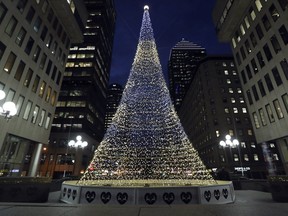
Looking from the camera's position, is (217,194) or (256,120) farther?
(256,120)

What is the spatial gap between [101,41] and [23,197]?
74.1 metres

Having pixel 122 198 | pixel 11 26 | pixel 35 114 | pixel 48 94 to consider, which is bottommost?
pixel 122 198

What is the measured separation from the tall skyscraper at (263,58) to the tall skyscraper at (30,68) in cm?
2920

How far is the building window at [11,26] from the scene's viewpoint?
19.9m

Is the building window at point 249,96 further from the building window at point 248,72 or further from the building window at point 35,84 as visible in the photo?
the building window at point 35,84

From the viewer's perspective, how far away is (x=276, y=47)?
2312 cm

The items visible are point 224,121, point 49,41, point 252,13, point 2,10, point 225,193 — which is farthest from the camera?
point 224,121

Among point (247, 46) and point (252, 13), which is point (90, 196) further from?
point (252, 13)

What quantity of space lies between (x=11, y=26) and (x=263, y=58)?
3236 centimetres

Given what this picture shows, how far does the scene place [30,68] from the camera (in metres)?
24.3

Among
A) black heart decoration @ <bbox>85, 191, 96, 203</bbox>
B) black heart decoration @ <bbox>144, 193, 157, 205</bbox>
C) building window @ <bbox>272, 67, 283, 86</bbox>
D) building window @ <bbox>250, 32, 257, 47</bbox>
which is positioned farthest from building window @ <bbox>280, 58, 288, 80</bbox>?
black heart decoration @ <bbox>85, 191, 96, 203</bbox>

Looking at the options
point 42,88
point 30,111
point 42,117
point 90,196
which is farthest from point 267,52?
point 42,117

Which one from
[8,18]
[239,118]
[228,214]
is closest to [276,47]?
[228,214]

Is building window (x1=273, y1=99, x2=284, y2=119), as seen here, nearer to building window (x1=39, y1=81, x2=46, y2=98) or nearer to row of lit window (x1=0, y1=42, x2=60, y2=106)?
row of lit window (x1=0, y1=42, x2=60, y2=106)
